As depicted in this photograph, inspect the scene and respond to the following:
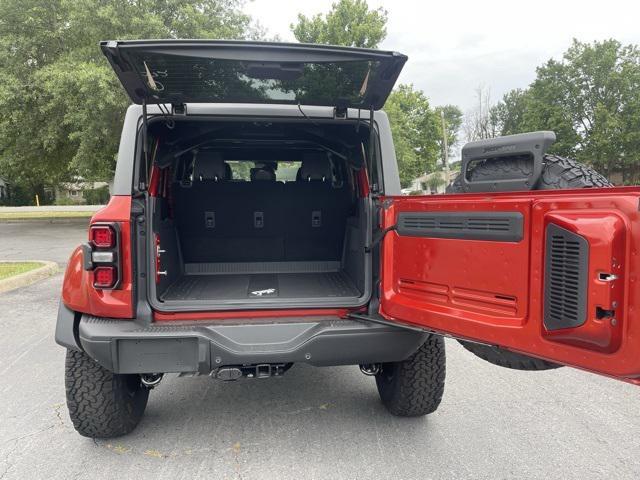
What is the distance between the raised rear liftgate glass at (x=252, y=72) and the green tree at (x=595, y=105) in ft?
123

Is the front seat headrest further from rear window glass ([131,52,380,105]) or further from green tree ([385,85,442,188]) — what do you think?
green tree ([385,85,442,188])

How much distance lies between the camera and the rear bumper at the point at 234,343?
2.48 m

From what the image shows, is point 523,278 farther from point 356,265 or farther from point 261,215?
point 261,215

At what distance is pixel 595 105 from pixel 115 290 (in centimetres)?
4205

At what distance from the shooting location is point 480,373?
A: 4.10 metres

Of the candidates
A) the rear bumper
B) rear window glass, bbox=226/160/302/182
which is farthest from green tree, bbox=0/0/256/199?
the rear bumper

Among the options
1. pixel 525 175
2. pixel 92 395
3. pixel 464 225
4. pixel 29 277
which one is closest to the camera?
pixel 464 225

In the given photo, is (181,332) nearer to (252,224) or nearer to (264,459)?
(264,459)

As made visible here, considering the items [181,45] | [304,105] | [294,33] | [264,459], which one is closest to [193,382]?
[264,459]

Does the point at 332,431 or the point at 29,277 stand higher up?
the point at 29,277

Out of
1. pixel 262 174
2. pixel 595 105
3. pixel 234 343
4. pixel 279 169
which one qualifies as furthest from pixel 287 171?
pixel 595 105

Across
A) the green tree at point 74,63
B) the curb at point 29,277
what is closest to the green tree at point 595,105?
the green tree at point 74,63

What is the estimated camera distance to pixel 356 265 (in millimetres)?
3643

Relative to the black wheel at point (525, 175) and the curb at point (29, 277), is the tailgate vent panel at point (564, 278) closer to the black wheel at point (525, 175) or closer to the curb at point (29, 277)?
the black wheel at point (525, 175)
